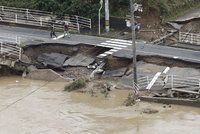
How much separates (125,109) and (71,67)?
7.64 meters

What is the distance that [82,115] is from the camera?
2891 centimetres

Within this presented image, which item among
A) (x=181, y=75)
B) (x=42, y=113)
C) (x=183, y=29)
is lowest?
(x=42, y=113)

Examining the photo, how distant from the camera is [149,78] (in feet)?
106

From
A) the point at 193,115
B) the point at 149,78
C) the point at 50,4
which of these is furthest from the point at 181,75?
the point at 50,4

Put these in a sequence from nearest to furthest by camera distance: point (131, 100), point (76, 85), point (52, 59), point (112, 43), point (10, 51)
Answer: point (131, 100) < point (76, 85) < point (52, 59) < point (10, 51) < point (112, 43)

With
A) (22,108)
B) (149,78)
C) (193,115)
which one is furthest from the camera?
(149,78)

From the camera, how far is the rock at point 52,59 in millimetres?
35906

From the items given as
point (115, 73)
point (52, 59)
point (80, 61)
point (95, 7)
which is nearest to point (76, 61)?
point (80, 61)

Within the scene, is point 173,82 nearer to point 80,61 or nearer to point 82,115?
point 82,115

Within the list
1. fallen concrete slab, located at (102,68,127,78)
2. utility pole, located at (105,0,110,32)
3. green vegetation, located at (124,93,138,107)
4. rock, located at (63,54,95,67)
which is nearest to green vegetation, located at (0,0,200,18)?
utility pole, located at (105,0,110,32)

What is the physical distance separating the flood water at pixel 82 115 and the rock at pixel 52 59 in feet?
8.83

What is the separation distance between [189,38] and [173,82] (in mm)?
8792

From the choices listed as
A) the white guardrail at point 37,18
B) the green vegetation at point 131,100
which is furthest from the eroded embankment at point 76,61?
the white guardrail at point 37,18

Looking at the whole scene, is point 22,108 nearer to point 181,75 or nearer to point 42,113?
point 42,113
